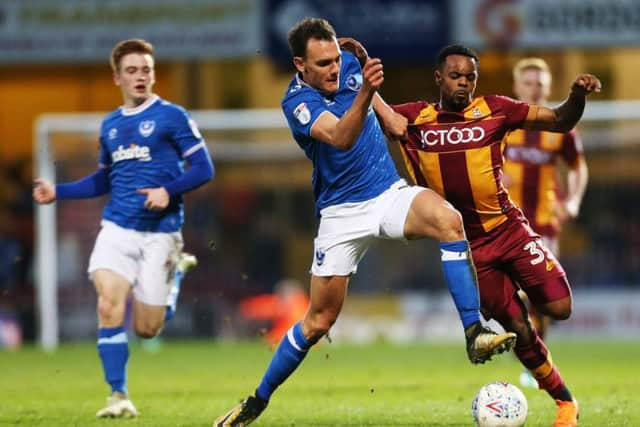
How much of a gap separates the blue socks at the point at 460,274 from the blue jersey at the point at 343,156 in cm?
57

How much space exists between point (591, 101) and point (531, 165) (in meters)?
9.42

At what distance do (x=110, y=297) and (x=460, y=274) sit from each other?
270 centimetres

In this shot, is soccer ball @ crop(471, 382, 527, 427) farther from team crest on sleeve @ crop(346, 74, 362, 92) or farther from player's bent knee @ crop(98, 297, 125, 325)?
player's bent knee @ crop(98, 297, 125, 325)

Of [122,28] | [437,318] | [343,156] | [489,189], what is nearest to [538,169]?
[489,189]

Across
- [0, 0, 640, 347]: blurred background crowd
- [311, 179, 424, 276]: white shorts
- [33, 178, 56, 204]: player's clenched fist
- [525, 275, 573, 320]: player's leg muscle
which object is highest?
[311, 179, 424, 276]: white shorts

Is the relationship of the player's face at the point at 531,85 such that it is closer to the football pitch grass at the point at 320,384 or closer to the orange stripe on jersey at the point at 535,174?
the orange stripe on jersey at the point at 535,174

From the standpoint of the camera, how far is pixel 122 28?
1744 cm

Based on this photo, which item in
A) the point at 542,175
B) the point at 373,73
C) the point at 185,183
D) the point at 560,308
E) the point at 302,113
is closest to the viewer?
the point at 373,73

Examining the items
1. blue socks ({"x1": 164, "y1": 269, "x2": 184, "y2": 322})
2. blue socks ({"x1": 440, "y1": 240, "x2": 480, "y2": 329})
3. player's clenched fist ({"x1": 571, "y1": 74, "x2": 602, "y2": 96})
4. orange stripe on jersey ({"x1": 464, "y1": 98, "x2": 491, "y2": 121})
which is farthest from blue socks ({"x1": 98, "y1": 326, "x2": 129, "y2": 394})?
player's clenched fist ({"x1": 571, "y1": 74, "x2": 602, "y2": 96})

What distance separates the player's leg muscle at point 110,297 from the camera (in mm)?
8320

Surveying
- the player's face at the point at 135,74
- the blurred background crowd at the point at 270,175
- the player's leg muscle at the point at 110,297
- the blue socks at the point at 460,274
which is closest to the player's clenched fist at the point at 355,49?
the blue socks at the point at 460,274

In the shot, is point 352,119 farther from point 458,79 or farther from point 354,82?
point 458,79

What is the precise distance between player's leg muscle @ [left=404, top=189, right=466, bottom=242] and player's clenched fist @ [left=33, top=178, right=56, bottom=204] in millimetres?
2960

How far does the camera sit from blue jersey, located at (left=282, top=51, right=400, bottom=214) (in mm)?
6859
